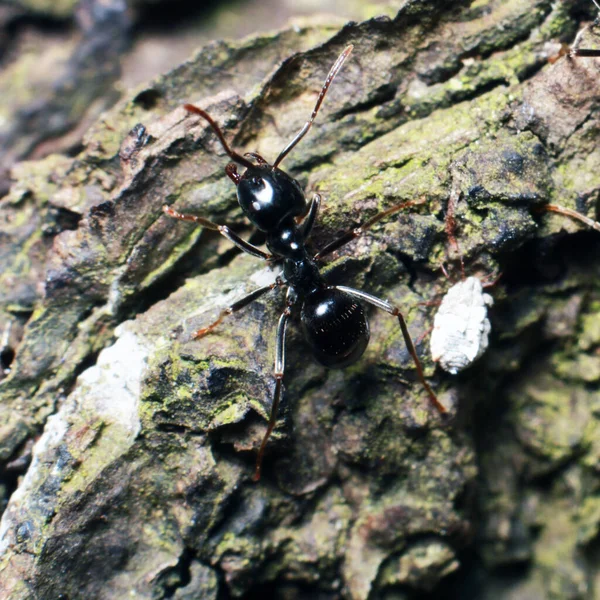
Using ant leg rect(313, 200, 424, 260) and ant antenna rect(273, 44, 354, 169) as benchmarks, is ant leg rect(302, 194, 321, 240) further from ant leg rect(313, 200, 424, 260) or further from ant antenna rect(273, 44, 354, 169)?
ant antenna rect(273, 44, 354, 169)

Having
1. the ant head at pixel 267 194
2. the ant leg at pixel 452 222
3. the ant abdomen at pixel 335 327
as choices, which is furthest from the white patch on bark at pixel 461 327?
the ant head at pixel 267 194

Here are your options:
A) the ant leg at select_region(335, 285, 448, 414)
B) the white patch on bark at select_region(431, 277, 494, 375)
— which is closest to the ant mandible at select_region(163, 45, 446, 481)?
the ant leg at select_region(335, 285, 448, 414)

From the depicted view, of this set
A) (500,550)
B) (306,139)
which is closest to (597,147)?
(306,139)

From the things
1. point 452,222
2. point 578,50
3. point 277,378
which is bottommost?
A: point 277,378

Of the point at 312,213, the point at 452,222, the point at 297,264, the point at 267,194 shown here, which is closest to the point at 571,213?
the point at 452,222

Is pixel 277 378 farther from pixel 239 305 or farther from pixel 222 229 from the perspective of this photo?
pixel 222 229
